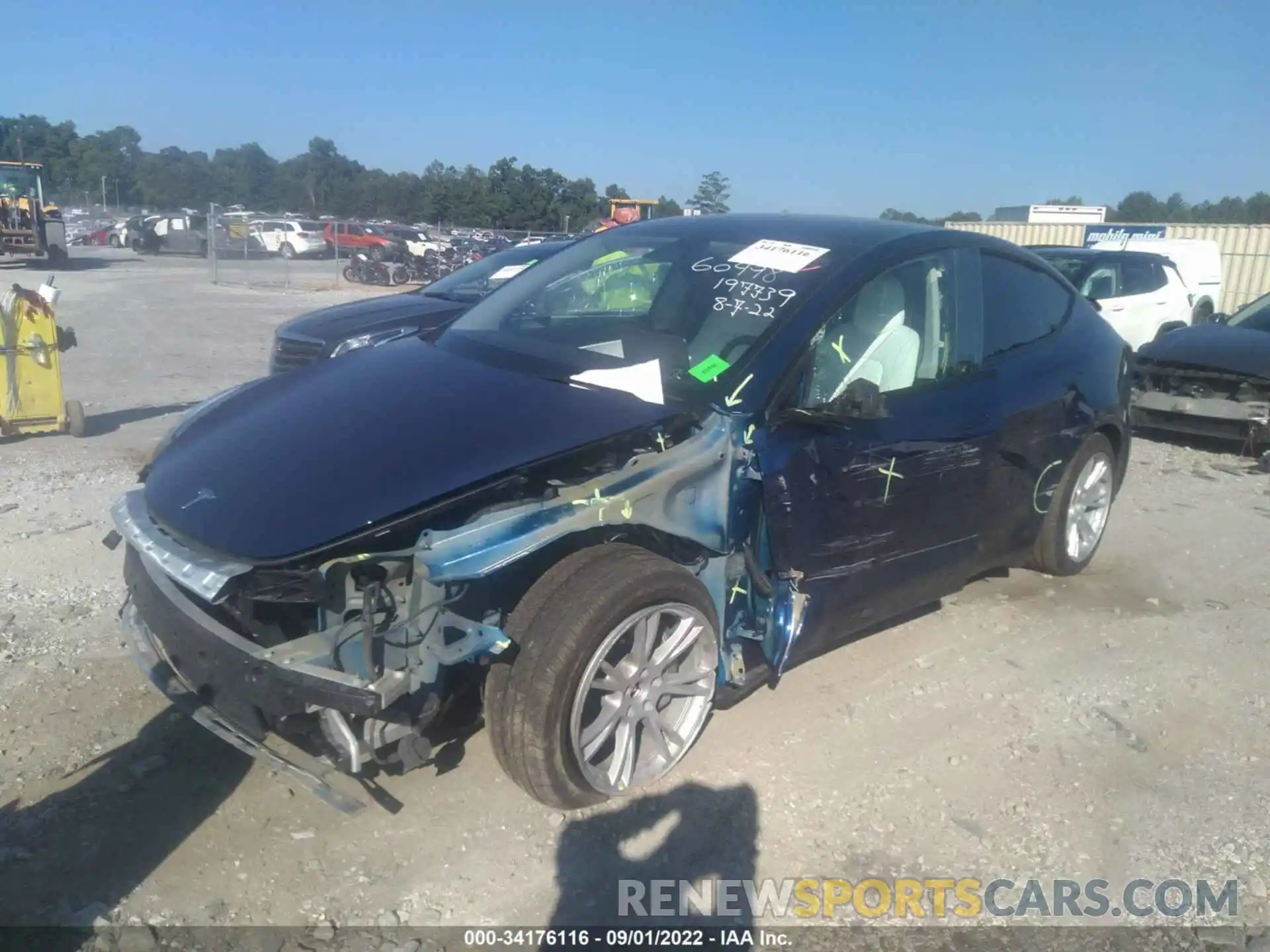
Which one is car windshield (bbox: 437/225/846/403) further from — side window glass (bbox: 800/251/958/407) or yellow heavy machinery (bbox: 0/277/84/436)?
yellow heavy machinery (bbox: 0/277/84/436)

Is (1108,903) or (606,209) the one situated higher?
(606,209)

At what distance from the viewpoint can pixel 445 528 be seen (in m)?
2.80

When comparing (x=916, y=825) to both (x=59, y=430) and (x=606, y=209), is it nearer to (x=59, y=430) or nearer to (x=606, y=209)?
(x=59, y=430)

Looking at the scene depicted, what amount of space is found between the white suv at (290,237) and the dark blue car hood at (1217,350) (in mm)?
30965

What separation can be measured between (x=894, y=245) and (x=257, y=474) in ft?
8.29

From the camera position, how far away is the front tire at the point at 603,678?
278 centimetres

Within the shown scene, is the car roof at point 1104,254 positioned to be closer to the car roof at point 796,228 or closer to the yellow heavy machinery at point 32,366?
the car roof at point 796,228

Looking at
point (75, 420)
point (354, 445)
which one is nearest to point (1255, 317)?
point (354, 445)

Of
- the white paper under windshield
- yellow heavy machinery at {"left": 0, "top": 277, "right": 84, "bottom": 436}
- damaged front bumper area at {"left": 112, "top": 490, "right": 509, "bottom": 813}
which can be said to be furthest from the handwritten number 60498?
yellow heavy machinery at {"left": 0, "top": 277, "right": 84, "bottom": 436}

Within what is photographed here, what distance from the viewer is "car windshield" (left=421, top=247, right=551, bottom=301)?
880 cm

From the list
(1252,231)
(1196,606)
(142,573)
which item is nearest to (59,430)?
(142,573)

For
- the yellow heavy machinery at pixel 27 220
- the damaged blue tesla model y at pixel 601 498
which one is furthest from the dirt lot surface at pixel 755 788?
the yellow heavy machinery at pixel 27 220

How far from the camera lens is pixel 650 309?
3875mm

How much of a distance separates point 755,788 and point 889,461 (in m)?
1.26
